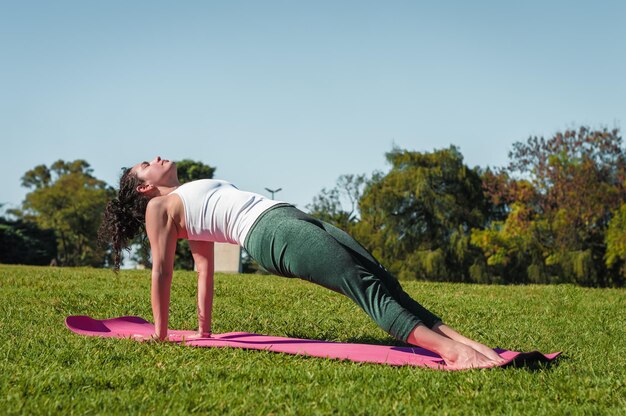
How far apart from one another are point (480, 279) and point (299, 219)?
107 ft

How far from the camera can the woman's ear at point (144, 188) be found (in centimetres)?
527

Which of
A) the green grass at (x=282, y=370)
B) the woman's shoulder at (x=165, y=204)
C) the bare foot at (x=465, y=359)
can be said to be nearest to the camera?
the green grass at (x=282, y=370)

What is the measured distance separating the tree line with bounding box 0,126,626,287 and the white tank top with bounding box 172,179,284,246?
1073 inches

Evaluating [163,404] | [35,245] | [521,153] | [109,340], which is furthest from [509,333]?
[35,245]

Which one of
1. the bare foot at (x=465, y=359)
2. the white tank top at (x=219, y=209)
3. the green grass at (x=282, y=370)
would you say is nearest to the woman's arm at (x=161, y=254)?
the white tank top at (x=219, y=209)

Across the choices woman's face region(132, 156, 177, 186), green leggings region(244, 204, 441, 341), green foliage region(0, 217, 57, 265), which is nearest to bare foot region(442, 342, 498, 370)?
green leggings region(244, 204, 441, 341)

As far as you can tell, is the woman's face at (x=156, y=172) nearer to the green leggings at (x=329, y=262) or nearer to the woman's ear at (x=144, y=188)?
the woman's ear at (x=144, y=188)

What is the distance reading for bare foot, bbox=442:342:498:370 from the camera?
401cm

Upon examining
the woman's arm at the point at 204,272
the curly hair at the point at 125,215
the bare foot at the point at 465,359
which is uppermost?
the curly hair at the point at 125,215

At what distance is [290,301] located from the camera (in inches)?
314

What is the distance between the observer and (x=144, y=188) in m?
5.29

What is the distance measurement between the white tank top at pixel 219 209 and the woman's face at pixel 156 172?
34cm

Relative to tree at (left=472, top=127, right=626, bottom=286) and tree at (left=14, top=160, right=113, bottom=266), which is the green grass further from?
tree at (left=14, top=160, right=113, bottom=266)

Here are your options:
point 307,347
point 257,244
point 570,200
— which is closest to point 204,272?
point 257,244
